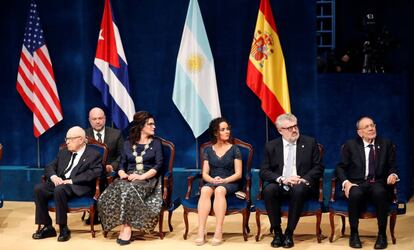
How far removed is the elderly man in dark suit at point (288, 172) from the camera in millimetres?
6867

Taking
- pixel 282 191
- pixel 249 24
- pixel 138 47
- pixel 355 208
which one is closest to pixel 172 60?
pixel 138 47

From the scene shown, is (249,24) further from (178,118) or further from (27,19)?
(27,19)

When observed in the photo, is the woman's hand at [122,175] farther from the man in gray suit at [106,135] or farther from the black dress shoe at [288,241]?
the black dress shoe at [288,241]

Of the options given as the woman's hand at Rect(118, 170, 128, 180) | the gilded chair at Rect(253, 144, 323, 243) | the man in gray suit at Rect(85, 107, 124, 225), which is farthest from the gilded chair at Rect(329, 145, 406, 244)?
the man in gray suit at Rect(85, 107, 124, 225)

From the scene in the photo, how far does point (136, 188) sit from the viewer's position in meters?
7.27

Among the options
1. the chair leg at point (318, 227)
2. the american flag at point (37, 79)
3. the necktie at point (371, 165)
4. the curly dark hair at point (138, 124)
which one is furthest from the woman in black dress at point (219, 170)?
the american flag at point (37, 79)

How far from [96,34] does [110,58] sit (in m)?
0.46

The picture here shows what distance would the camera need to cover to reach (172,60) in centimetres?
905

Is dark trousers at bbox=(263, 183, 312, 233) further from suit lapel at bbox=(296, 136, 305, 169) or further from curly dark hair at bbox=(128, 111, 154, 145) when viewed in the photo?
curly dark hair at bbox=(128, 111, 154, 145)

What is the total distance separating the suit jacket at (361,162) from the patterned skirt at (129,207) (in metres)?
1.83

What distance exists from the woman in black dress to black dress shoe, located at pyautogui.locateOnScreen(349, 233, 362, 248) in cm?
119

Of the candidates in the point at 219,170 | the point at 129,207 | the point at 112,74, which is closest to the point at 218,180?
the point at 219,170

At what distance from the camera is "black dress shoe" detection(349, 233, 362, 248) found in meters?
6.76

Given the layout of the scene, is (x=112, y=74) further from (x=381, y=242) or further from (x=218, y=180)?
(x=381, y=242)
